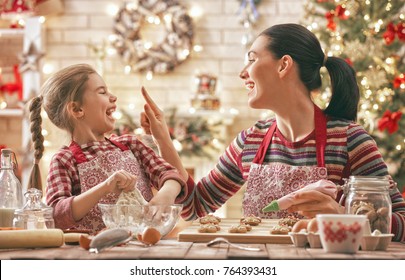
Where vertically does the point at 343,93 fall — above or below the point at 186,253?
above

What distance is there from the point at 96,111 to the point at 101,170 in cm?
17

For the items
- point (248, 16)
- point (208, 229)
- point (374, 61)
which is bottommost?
Answer: point (208, 229)

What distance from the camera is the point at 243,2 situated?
5.30 metres

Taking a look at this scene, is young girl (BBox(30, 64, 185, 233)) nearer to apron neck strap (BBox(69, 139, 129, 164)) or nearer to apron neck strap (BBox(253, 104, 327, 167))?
→ apron neck strap (BBox(69, 139, 129, 164))

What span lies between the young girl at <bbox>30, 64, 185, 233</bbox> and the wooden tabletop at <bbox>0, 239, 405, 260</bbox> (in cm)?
46

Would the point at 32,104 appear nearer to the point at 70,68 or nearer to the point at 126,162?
the point at 70,68

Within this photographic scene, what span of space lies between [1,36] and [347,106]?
383 centimetres

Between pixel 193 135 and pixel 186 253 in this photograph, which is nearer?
pixel 186 253

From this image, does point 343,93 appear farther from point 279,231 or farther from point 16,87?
point 16,87

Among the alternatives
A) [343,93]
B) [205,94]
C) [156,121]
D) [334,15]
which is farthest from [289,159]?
[205,94]

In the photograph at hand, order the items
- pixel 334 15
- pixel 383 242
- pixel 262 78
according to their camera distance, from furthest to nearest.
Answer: pixel 334 15 < pixel 262 78 < pixel 383 242

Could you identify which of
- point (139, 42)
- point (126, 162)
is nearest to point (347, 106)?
point (126, 162)

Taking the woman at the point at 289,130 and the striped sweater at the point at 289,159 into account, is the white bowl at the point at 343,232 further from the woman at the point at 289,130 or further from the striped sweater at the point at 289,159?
the woman at the point at 289,130

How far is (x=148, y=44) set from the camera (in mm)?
5359
